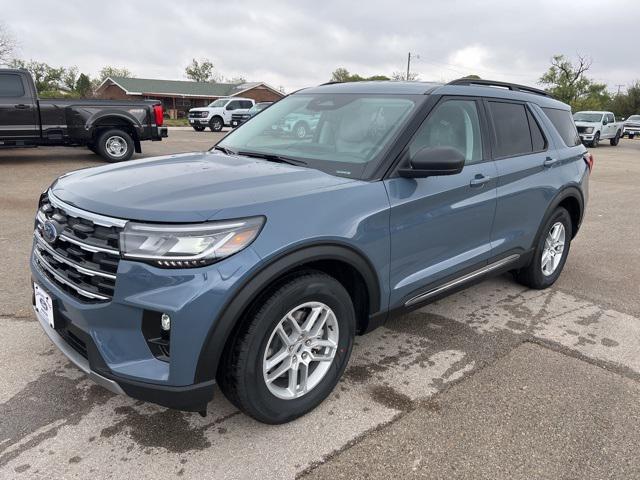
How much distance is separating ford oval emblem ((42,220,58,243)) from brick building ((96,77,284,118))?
5684 cm

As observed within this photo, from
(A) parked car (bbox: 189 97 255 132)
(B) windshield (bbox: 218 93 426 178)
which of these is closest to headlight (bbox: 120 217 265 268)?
(B) windshield (bbox: 218 93 426 178)

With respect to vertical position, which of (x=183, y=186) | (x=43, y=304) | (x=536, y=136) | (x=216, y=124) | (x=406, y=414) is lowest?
(x=406, y=414)

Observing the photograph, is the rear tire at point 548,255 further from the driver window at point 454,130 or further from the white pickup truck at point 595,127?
the white pickup truck at point 595,127

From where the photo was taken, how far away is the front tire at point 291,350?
2307 millimetres

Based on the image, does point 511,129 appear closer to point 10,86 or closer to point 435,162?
point 435,162

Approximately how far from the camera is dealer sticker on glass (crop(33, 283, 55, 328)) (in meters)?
2.49

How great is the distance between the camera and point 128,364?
219 cm

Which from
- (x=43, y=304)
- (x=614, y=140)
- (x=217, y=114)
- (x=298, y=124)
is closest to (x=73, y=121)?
(x=298, y=124)

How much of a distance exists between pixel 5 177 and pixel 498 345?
32.1 ft

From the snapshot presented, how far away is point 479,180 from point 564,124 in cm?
189

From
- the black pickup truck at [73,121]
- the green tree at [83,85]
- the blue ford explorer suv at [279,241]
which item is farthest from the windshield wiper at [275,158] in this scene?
the green tree at [83,85]

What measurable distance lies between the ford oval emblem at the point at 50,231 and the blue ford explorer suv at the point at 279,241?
1 centimetres

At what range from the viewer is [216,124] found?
29.3 meters

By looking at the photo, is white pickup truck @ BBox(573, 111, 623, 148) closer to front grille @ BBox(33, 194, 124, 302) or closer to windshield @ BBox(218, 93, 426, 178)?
windshield @ BBox(218, 93, 426, 178)
